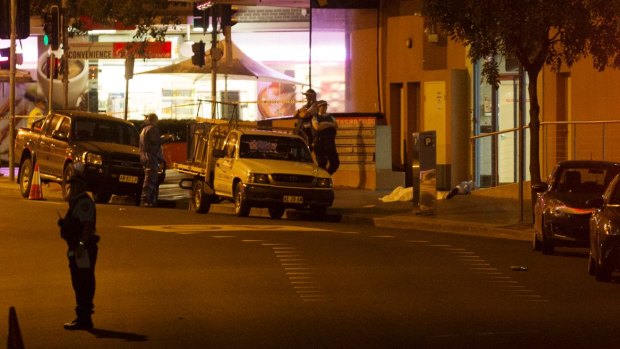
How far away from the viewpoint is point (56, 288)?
1443cm

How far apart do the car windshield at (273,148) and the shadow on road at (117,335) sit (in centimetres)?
1299

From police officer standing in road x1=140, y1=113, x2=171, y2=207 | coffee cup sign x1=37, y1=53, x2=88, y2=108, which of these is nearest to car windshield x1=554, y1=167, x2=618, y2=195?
police officer standing in road x1=140, y1=113, x2=171, y2=207

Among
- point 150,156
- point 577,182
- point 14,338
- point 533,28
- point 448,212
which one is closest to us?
point 14,338

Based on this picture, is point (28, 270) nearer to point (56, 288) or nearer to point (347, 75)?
point (56, 288)

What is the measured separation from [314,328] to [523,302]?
2920mm

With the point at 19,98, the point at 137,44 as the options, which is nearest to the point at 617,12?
the point at 137,44

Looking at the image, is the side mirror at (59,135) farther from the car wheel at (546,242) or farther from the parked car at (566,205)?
the car wheel at (546,242)

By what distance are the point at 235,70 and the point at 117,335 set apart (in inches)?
1003

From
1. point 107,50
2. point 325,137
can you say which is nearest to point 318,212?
point 325,137

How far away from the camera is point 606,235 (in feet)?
48.7

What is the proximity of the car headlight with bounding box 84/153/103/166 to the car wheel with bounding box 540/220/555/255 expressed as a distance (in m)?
10.9

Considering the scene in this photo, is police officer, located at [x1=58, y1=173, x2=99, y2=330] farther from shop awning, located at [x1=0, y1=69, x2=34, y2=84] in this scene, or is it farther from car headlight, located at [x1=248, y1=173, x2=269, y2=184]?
shop awning, located at [x1=0, y1=69, x2=34, y2=84]

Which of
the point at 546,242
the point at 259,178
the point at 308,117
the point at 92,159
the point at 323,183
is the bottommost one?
the point at 546,242

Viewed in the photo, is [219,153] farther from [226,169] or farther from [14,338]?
[14,338]
